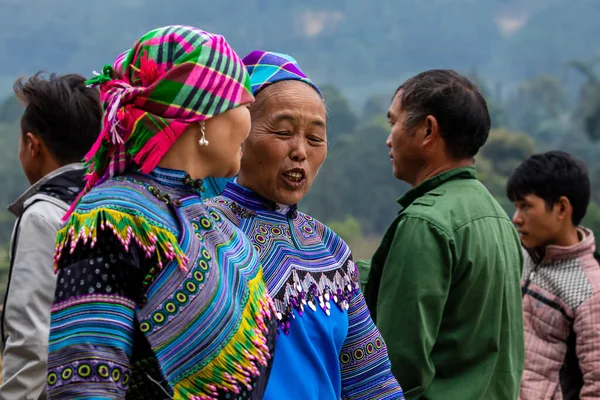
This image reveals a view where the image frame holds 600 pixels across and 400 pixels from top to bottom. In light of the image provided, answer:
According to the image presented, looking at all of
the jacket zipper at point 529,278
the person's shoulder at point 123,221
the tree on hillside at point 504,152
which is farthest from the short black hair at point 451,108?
the tree on hillside at point 504,152

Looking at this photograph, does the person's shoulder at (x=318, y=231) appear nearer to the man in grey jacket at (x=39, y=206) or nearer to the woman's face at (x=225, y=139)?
the woman's face at (x=225, y=139)

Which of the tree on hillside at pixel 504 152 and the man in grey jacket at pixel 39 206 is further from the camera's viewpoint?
the tree on hillside at pixel 504 152

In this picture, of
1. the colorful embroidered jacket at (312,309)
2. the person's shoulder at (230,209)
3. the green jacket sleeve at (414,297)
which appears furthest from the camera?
the green jacket sleeve at (414,297)

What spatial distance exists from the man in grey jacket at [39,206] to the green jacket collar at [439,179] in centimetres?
118

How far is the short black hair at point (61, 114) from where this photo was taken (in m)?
3.14

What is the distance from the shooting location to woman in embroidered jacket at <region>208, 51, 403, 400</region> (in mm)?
2189

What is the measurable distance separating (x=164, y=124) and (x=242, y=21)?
10320cm

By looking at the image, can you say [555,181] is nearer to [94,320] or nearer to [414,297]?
[414,297]

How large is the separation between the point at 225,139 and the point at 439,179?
1.34m

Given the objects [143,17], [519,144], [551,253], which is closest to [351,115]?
[519,144]

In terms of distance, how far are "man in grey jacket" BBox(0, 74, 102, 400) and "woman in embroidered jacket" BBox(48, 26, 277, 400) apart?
1.00 metres

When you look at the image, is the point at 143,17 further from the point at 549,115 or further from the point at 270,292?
the point at 270,292

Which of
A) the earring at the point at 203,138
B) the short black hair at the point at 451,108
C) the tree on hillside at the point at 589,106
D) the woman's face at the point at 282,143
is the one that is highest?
the tree on hillside at the point at 589,106

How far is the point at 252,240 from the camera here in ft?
7.22
